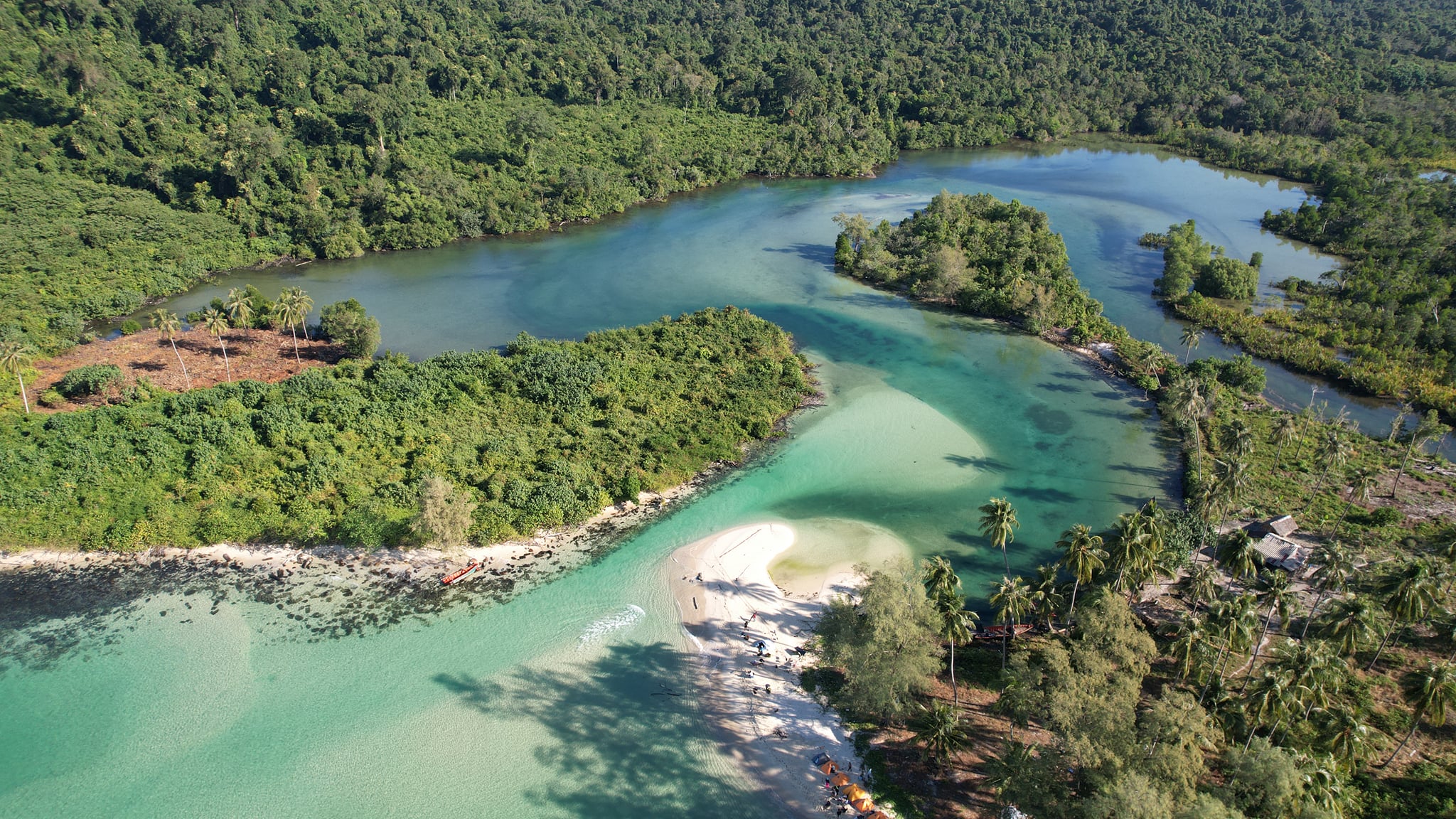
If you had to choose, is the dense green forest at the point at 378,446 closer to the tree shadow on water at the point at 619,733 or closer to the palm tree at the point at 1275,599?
the tree shadow on water at the point at 619,733

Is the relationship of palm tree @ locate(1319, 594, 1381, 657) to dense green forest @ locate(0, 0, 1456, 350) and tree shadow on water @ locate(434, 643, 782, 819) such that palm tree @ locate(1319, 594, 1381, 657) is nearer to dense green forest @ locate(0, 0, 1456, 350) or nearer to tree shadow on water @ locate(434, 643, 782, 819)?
tree shadow on water @ locate(434, 643, 782, 819)

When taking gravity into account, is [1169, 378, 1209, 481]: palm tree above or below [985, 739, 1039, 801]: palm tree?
above

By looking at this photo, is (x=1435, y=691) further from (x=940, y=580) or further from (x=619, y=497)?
(x=619, y=497)

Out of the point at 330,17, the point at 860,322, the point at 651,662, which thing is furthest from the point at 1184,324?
the point at 330,17

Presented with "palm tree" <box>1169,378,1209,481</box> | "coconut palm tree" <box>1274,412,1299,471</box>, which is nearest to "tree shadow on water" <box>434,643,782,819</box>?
"palm tree" <box>1169,378,1209,481</box>

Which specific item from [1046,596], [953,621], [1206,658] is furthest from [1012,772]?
[1206,658]

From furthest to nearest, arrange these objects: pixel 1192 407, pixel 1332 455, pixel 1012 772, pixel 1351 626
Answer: pixel 1192 407
pixel 1332 455
pixel 1351 626
pixel 1012 772

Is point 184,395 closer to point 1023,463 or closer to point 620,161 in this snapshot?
point 1023,463
